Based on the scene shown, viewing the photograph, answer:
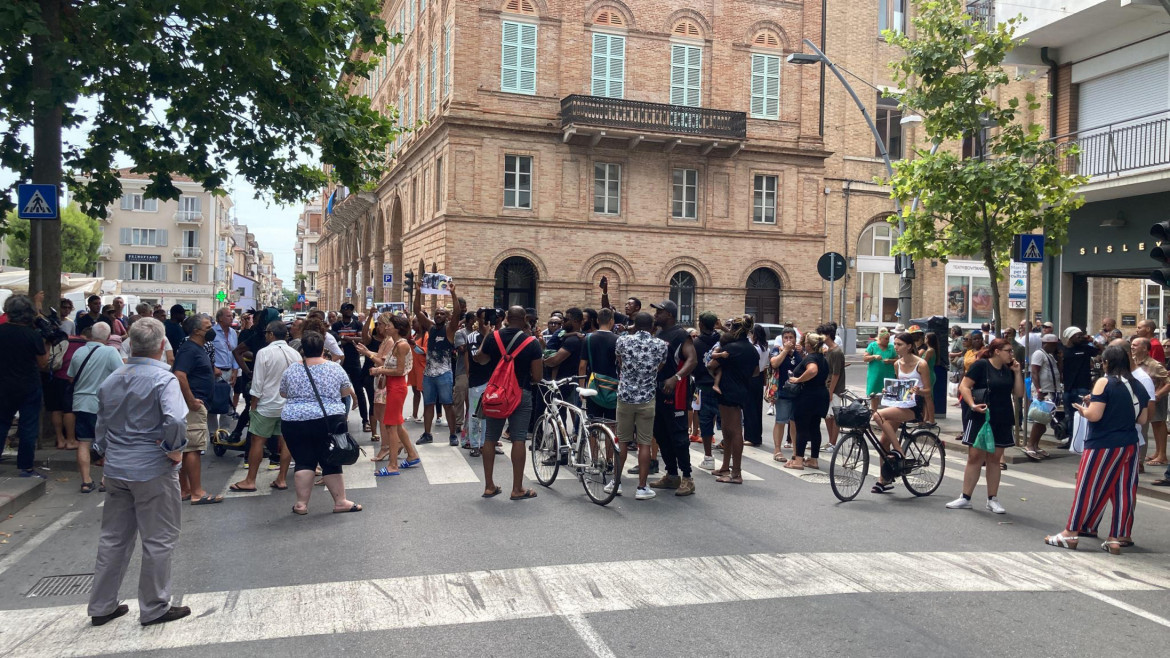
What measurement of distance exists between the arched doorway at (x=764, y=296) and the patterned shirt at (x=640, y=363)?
26980 millimetres

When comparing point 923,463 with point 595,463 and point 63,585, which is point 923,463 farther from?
point 63,585

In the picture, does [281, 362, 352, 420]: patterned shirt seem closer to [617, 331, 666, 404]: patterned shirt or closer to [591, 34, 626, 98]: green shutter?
[617, 331, 666, 404]: patterned shirt

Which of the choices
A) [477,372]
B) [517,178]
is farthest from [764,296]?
[477,372]

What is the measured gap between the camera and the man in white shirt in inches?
352

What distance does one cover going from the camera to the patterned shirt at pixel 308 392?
25.5ft

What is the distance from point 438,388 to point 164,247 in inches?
2930

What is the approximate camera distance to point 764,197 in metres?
35.1

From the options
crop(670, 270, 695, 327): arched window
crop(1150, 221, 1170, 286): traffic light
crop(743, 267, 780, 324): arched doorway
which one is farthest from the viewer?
crop(743, 267, 780, 324): arched doorway

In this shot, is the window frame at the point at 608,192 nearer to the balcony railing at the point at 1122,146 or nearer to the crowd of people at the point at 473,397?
the balcony railing at the point at 1122,146

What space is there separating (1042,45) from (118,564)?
19.1 m

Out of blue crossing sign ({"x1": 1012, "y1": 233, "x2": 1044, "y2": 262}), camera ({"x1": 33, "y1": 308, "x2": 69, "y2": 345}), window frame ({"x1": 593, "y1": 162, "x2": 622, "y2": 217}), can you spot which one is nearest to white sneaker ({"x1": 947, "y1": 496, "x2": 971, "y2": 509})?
blue crossing sign ({"x1": 1012, "y1": 233, "x2": 1044, "y2": 262})

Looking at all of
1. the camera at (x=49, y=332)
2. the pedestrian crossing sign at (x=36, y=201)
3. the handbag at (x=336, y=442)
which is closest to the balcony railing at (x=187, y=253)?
the pedestrian crossing sign at (x=36, y=201)

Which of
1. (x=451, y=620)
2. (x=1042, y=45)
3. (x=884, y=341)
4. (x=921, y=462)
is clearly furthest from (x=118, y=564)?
(x=1042, y=45)

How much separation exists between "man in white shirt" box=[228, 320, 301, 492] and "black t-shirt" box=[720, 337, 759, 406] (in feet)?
14.7
